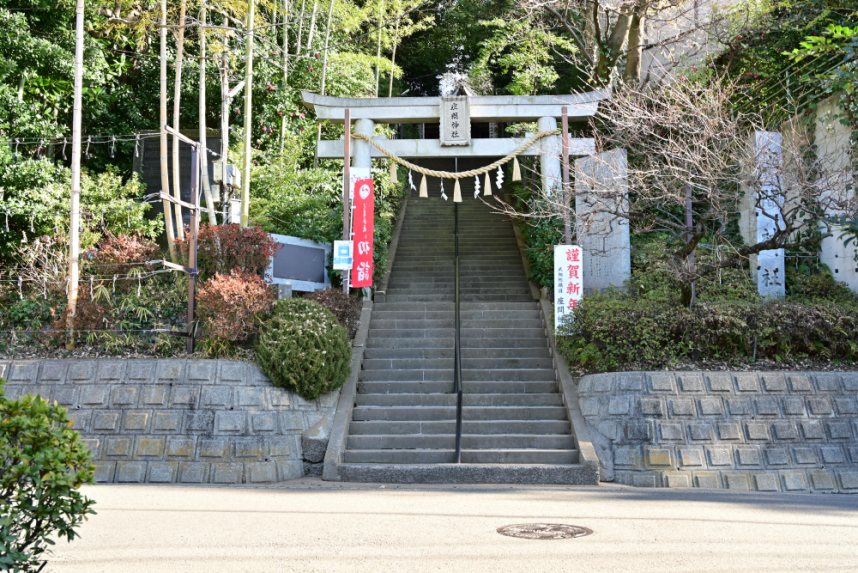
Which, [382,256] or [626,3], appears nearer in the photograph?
[382,256]

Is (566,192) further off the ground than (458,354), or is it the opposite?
(566,192)

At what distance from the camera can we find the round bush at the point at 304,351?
8578 mm

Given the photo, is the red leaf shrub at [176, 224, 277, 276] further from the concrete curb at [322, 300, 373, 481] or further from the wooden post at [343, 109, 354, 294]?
the concrete curb at [322, 300, 373, 481]

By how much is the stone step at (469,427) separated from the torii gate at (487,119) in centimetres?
381

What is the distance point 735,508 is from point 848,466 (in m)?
2.73

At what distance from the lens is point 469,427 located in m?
8.91

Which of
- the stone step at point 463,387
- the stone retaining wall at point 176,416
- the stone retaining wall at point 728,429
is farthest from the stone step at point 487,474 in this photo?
the stone step at point 463,387

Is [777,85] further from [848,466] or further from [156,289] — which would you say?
[156,289]

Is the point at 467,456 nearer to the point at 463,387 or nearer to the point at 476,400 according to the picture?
the point at 476,400

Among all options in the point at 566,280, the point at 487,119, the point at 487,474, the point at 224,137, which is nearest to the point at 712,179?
the point at 566,280

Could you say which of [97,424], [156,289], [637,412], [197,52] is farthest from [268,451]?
[197,52]

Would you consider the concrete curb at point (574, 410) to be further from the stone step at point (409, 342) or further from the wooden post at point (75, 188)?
the wooden post at point (75, 188)

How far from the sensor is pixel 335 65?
53.4 ft

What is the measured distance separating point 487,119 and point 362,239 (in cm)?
304
